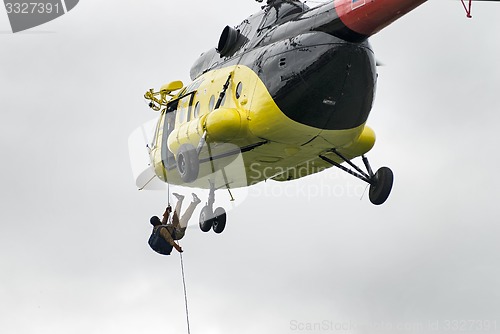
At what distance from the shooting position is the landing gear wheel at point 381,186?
950 inches

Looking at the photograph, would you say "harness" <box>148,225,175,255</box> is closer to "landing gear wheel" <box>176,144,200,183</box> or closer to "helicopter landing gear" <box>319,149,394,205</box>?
"landing gear wheel" <box>176,144,200,183</box>

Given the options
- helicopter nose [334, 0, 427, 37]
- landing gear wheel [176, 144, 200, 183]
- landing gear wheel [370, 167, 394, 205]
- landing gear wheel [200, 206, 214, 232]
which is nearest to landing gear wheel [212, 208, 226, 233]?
landing gear wheel [200, 206, 214, 232]

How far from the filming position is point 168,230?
26219mm

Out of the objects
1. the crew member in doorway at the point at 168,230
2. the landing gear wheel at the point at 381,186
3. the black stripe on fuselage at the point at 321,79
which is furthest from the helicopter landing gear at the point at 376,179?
the crew member in doorway at the point at 168,230

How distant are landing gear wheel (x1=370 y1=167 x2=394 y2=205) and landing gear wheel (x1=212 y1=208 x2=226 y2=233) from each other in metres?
4.73

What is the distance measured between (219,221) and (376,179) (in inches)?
199

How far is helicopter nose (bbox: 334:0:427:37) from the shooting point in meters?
19.5

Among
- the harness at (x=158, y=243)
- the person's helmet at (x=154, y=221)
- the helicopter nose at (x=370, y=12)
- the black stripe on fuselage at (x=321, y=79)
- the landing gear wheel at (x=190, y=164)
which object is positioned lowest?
the harness at (x=158, y=243)

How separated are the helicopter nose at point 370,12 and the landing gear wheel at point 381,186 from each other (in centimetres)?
497

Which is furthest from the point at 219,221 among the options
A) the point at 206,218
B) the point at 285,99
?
the point at 285,99

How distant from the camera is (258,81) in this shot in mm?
21766

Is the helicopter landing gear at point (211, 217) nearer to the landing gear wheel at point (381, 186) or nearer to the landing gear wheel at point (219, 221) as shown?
the landing gear wheel at point (219, 221)

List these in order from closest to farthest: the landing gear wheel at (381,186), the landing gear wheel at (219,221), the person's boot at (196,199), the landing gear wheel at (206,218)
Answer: the landing gear wheel at (381,186), the landing gear wheel at (206,218), the landing gear wheel at (219,221), the person's boot at (196,199)

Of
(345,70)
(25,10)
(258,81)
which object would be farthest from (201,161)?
(25,10)
